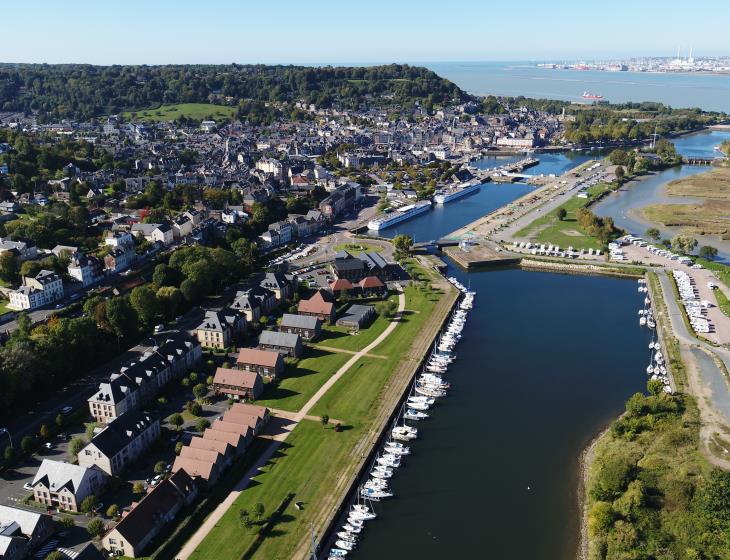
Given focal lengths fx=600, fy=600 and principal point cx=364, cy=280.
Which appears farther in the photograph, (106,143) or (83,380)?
(106,143)

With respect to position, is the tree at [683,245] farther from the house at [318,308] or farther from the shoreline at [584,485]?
the house at [318,308]

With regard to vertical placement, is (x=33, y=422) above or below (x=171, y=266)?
below

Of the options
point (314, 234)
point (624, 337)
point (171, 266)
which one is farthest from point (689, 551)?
point (314, 234)

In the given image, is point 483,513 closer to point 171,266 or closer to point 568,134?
point 171,266

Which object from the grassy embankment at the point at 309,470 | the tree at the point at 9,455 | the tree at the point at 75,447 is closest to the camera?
the grassy embankment at the point at 309,470

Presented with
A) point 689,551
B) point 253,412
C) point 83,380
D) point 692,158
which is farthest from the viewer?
point 692,158

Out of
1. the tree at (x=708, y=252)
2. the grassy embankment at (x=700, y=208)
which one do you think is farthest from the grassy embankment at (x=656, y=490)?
the grassy embankment at (x=700, y=208)

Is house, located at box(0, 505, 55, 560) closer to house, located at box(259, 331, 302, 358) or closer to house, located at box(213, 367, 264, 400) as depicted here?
house, located at box(213, 367, 264, 400)
